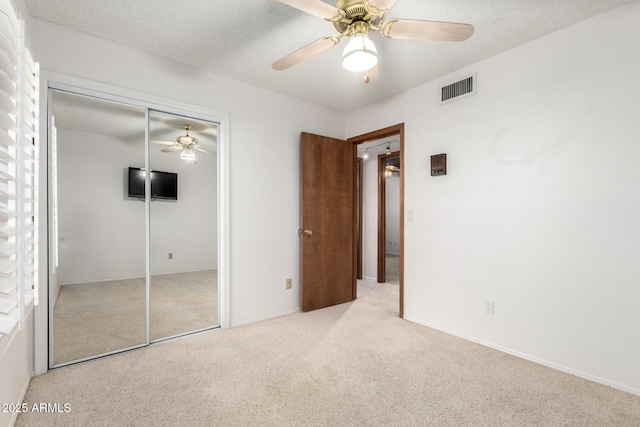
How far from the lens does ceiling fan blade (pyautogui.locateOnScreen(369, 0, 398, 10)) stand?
1481 mm

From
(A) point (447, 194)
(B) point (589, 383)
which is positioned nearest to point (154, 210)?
(A) point (447, 194)

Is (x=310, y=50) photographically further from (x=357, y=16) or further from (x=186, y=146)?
(x=186, y=146)

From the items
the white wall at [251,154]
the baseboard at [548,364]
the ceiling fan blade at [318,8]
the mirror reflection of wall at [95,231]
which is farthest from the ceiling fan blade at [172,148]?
the baseboard at [548,364]

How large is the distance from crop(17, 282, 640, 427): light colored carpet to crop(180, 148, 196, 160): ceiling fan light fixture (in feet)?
5.49

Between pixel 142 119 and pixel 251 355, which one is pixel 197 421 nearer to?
pixel 251 355

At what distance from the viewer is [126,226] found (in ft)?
8.38

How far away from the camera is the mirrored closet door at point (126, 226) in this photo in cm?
229

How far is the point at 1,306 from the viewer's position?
1.14m

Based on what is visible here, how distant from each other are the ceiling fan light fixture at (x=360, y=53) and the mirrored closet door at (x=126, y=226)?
5.83 ft

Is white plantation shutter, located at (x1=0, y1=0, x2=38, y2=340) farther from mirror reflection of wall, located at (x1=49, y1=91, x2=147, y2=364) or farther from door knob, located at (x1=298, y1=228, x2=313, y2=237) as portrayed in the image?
door knob, located at (x1=298, y1=228, x2=313, y2=237)

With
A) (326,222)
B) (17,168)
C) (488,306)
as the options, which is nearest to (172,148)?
(17,168)

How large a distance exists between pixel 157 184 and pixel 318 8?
2.02 meters

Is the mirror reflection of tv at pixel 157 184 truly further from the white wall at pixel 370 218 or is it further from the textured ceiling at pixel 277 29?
the white wall at pixel 370 218

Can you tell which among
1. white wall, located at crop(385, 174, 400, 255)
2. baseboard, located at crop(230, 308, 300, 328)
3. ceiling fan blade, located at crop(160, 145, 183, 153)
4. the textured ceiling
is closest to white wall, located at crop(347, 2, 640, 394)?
the textured ceiling
